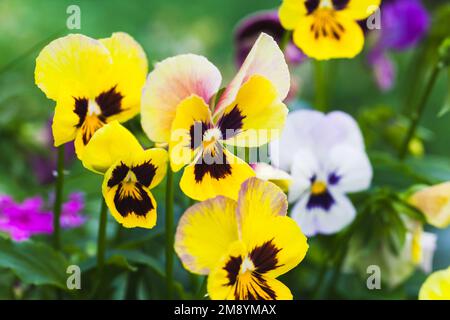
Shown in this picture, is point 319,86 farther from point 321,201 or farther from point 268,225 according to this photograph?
point 268,225

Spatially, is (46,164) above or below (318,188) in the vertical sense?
above

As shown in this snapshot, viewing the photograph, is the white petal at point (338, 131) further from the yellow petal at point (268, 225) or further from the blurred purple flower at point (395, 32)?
the blurred purple flower at point (395, 32)

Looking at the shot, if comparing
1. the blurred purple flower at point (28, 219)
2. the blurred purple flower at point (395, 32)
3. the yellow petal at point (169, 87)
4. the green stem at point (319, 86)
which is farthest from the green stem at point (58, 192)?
the blurred purple flower at point (395, 32)

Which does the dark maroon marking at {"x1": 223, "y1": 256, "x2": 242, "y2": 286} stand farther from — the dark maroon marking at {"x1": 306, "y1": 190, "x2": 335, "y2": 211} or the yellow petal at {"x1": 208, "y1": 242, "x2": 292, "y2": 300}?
the dark maroon marking at {"x1": 306, "y1": 190, "x2": 335, "y2": 211}

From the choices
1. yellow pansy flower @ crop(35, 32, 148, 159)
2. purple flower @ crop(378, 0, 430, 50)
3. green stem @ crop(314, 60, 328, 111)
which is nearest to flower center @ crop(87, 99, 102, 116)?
yellow pansy flower @ crop(35, 32, 148, 159)

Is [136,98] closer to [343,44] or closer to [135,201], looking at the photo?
[135,201]

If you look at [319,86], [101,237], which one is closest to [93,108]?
[101,237]
